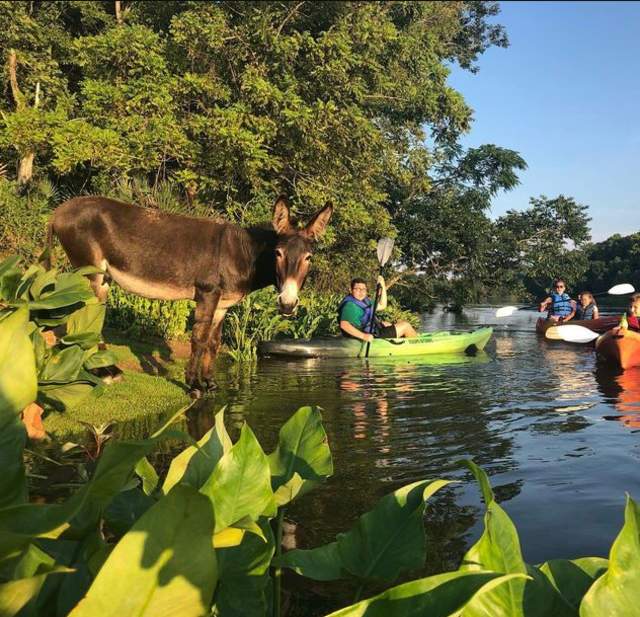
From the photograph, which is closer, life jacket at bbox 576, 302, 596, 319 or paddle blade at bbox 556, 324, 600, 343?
paddle blade at bbox 556, 324, 600, 343

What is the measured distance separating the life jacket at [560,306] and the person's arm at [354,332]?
9.93 meters

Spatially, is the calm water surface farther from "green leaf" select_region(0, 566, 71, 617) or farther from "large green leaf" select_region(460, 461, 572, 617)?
"green leaf" select_region(0, 566, 71, 617)

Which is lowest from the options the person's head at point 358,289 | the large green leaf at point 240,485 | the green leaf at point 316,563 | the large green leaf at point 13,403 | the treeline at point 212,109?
the green leaf at point 316,563

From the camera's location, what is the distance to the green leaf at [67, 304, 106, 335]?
3719 mm

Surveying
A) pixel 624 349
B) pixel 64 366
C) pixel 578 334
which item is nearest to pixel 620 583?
pixel 64 366

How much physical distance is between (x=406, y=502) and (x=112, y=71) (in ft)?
62.0

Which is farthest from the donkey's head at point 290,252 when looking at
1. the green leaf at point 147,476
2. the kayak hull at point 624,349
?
the kayak hull at point 624,349

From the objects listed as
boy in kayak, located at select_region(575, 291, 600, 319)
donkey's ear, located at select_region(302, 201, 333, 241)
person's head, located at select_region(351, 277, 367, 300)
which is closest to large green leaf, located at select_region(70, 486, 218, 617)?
donkey's ear, located at select_region(302, 201, 333, 241)

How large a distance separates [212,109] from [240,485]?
1708 centimetres

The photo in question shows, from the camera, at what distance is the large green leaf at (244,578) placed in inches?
41.9

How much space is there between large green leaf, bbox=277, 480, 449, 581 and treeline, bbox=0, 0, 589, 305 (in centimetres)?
1458

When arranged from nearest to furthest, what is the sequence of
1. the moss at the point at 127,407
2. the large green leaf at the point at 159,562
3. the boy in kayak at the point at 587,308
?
the large green leaf at the point at 159,562, the moss at the point at 127,407, the boy in kayak at the point at 587,308

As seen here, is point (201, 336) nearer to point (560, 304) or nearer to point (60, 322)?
point (60, 322)

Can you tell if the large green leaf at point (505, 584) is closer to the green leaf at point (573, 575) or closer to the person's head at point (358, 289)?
the green leaf at point (573, 575)
